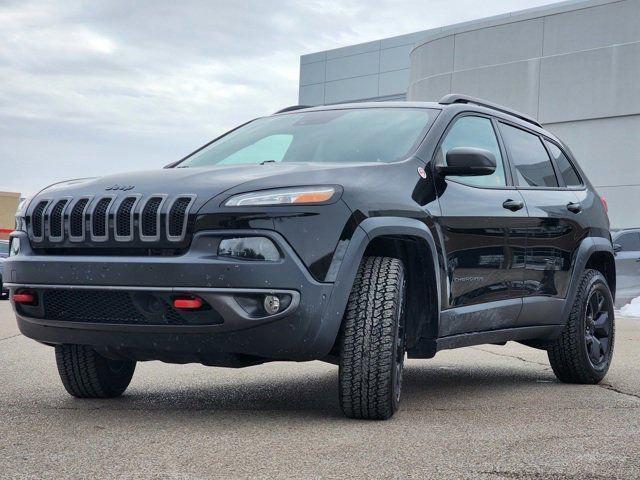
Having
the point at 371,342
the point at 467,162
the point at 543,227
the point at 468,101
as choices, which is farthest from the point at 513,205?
the point at 371,342

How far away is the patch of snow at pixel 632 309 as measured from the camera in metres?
16.5

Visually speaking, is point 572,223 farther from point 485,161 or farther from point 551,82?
point 551,82

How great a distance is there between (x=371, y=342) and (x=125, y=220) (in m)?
1.20

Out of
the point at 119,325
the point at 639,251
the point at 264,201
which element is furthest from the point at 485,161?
the point at 639,251

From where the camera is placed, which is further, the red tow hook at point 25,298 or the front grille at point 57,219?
the red tow hook at point 25,298

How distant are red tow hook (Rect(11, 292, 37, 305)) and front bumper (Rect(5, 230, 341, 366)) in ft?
0.44

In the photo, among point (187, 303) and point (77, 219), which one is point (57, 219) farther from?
point (187, 303)

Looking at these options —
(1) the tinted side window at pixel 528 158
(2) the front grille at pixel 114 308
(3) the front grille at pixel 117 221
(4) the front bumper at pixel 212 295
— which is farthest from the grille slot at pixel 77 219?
(1) the tinted side window at pixel 528 158

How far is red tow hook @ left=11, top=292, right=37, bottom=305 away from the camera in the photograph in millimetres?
4688

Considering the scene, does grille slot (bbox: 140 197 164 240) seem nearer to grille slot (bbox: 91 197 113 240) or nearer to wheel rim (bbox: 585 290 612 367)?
grille slot (bbox: 91 197 113 240)

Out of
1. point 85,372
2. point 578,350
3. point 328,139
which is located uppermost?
point 328,139

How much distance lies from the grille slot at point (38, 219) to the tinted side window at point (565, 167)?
3710 millimetres

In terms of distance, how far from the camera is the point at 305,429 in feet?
14.6

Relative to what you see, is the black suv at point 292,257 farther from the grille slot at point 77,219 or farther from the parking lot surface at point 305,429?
the parking lot surface at point 305,429
